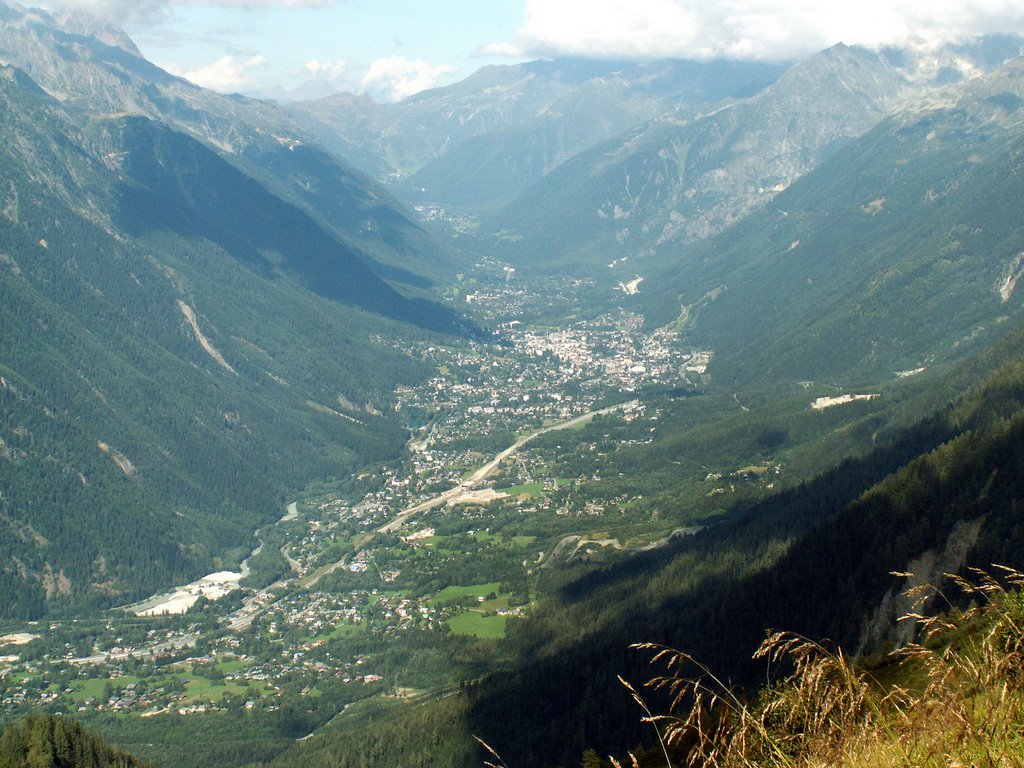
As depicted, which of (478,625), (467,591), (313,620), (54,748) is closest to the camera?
(54,748)

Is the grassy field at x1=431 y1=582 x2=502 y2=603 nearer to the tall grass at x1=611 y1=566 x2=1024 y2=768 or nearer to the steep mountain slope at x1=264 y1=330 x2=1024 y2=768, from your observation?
the steep mountain slope at x1=264 y1=330 x2=1024 y2=768

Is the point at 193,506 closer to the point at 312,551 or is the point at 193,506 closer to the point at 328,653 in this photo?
the point at 312,551

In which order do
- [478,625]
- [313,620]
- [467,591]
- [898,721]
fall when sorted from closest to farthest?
[898,721] < [478,625] < [313,620] < [467,591]

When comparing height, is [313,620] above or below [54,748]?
below

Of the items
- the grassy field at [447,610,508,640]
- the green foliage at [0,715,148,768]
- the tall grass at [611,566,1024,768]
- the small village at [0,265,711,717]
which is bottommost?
the grassy field at [447,610,508,640]

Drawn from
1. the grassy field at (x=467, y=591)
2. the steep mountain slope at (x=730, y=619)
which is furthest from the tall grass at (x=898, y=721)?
the grassy field at (x=467, y=591)

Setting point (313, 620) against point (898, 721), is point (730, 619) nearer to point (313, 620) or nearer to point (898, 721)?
point (313, 620)

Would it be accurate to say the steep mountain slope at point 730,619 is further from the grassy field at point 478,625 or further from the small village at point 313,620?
the small village at point 313,620

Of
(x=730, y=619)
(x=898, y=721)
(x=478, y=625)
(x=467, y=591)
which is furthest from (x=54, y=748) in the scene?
(x=467, y=591)

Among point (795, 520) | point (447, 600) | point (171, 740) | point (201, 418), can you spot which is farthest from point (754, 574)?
point (201, 418)

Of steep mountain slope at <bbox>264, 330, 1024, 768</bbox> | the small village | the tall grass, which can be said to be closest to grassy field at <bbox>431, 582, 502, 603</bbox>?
the small village

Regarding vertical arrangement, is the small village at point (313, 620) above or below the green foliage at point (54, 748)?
below
